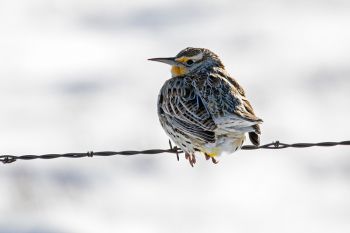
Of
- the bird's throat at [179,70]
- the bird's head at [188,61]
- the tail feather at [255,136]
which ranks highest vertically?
the bird's head at [188,61]

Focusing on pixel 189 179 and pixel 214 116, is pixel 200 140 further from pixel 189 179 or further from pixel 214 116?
pixel 189 179

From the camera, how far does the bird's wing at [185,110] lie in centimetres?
1123

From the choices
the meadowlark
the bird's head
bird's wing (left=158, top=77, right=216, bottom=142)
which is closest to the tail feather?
Answer: the meadowlark

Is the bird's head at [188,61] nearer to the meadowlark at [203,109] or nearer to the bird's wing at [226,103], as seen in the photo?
the meadowlark at [203,109]

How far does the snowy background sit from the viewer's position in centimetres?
1714

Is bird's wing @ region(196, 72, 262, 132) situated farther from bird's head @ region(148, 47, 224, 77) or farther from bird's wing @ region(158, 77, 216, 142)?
bird's head @ region(148, 47, 224, 77)

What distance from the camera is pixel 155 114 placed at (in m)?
20.7

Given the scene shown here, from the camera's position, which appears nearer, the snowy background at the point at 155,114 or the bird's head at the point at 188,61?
the bird's head at the point at 188,61

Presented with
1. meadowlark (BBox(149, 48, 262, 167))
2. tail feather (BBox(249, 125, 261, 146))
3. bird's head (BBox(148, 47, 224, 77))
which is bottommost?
tail feather (BBox(249, 125, 261, 146))

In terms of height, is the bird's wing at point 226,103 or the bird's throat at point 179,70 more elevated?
the bird's throat at point 179,70

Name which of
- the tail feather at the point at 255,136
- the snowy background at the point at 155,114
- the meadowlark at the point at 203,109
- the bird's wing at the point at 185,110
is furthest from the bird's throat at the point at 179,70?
the snowy background at the point at 155,114

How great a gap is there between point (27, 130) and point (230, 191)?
340cm

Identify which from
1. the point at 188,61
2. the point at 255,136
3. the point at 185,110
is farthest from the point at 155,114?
the point at 255,136

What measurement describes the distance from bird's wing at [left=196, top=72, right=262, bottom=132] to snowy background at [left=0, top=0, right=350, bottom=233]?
11.7ft
